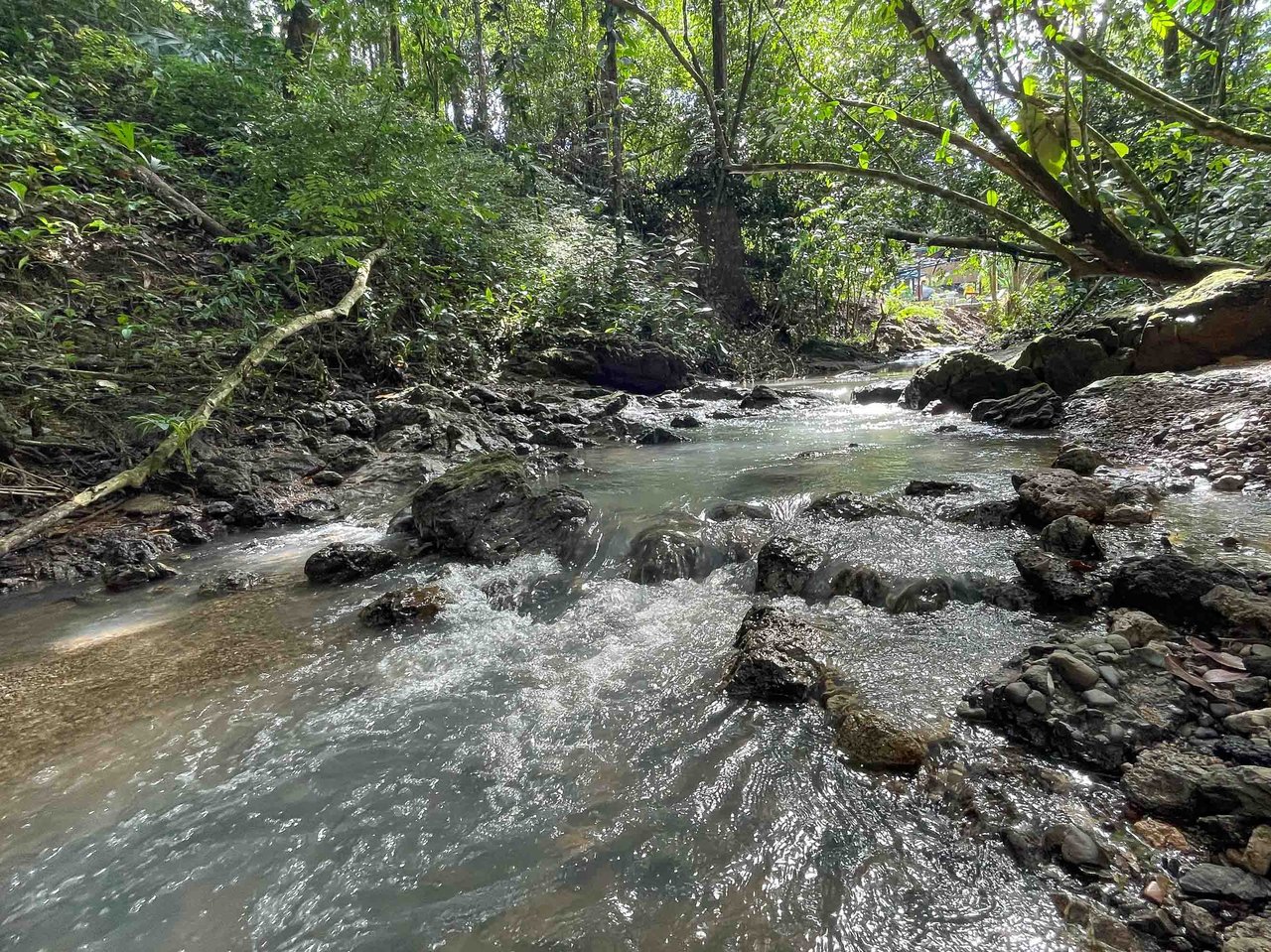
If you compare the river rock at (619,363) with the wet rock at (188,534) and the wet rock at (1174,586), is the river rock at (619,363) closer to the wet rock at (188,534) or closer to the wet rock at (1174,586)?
the wet rock at (188,534)

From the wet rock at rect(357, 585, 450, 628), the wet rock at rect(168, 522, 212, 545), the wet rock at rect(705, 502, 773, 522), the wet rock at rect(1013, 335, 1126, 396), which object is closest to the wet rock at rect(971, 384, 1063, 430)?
the wet rock at rect(1013, 335, 1126, 396)

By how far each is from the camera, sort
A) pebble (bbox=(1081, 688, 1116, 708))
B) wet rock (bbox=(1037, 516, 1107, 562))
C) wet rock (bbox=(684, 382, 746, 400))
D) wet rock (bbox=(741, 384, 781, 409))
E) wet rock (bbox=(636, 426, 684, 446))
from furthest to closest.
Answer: wet rock (bbox=(684, 382, 746, 400)) → wet rock (bbox=(741, 384, 781, 409)) → wet rock (bbox=(636, 426, 684, 446)) → wet rock (bbox=(1037, 516, 1107, 562)) → pebble (bbox=(1081, 688, 1116, 708))

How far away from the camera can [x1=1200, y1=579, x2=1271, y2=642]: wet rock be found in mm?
2367

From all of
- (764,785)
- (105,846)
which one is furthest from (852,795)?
(105,846)

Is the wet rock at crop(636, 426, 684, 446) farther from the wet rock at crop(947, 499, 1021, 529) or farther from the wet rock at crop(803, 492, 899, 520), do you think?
the wet rock at crop(947, 499, 1021, 529)

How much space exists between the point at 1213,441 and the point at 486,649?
20.2 ft

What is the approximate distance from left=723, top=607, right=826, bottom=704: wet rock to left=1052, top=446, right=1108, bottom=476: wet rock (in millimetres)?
3491

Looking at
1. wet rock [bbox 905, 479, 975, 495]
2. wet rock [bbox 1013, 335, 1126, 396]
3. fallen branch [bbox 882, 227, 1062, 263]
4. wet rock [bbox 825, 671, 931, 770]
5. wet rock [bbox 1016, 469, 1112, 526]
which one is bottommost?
wet rock [bbox 825, 671, 931, 770]

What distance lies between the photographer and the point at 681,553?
14.9ft

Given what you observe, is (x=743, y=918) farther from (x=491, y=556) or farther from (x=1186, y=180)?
(x=1186, y=180)

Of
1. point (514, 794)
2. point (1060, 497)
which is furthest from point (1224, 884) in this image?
point (1060, 497)

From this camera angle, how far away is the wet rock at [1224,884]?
4.84ft

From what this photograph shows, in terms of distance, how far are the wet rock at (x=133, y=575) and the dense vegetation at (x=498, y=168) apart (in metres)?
2.11

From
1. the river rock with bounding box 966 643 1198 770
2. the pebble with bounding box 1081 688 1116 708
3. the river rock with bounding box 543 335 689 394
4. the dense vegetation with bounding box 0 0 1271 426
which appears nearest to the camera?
the river rock with bounding box 966 643 1198 770
